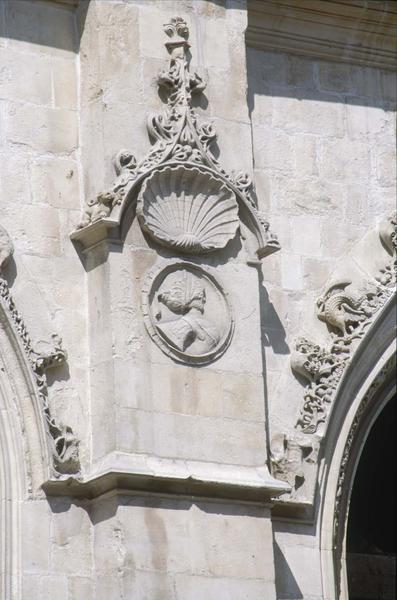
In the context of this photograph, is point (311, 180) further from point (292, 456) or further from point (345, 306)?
point (292, 456)

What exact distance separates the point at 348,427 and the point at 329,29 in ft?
10.2

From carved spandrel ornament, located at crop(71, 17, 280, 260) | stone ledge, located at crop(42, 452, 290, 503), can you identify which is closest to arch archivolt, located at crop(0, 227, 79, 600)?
stone ledge, located at crop(42, 452, 290, 503)

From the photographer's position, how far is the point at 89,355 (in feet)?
38.2

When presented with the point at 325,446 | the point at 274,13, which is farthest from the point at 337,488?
the point at 274,13

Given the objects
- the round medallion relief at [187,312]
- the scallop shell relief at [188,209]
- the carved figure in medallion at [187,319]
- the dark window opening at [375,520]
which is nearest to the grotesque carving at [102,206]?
the scallop shell relief at [188,209]

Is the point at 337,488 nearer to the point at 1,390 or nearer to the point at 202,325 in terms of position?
the point at 202,325

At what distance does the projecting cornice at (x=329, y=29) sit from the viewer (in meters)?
13.3

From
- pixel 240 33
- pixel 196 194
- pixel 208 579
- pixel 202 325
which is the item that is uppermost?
pixel 240 33

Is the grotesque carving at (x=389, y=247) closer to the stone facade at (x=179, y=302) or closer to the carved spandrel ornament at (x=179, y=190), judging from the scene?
the stone facade at (x=179, y=302)

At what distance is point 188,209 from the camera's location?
11969 mm

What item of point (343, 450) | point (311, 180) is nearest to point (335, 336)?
point (343, 450)

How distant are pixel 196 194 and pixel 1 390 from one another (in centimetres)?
190

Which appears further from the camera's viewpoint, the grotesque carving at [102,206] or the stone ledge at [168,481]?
the grotesque carving at [102,206]

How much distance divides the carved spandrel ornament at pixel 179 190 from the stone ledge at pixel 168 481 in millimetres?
1488
